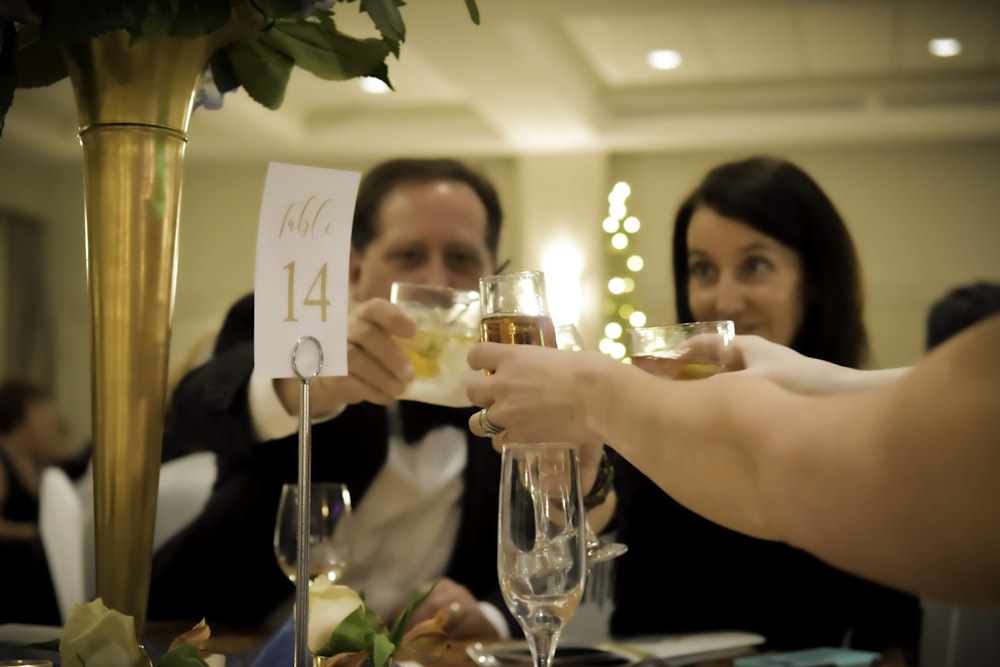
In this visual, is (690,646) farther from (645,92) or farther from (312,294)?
(645,92)

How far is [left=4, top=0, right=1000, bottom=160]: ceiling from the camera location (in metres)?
4.58

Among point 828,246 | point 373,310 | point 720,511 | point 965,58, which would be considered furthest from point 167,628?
point 965,58

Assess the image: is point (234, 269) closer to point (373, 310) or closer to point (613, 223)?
point (613, 223)

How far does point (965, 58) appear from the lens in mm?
5156

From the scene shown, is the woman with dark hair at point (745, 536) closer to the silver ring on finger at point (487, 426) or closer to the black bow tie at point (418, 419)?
the black bow tie at point (418, 419)

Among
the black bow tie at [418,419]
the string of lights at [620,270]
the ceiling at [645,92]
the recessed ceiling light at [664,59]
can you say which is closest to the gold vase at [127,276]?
the black bow tie at [418,419]

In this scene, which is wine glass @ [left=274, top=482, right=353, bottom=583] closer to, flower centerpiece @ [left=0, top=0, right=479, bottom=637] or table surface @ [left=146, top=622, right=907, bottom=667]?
table surface @ [left=146, top=622, right=907, bottom=667]

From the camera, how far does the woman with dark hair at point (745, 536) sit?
6.48 feet

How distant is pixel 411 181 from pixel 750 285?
0.80m

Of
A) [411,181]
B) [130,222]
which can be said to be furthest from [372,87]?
[130,222]

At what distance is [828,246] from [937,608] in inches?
28.6

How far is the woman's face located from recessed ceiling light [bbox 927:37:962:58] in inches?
138

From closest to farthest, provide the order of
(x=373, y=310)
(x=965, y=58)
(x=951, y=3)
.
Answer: (x=373, y=310)
(x=951, y=3)
(x=965, y=58)

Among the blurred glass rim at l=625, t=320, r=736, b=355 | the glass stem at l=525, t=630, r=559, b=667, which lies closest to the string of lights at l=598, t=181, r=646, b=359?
the blurred glass rim at l=625, t=320, r=736, b=355
